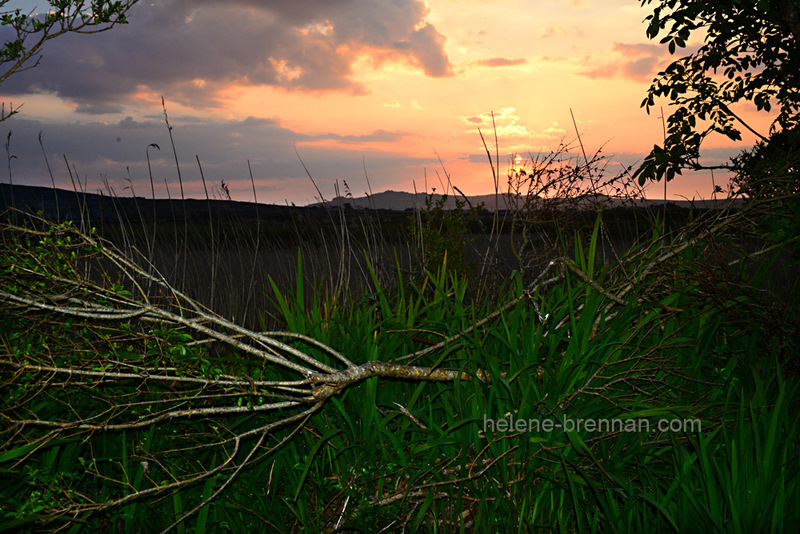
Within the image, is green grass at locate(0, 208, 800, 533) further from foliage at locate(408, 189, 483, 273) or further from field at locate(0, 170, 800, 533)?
foliage at locate(408, 189, 483, 273)

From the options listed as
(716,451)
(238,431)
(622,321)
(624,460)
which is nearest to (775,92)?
(622,321)

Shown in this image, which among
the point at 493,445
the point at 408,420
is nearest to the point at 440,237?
the point at 408,420

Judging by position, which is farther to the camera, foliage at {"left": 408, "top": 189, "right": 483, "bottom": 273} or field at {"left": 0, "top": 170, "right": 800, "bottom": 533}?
foliage at {"left": 408, "top": 189, "right": 483, "bottom": 273}

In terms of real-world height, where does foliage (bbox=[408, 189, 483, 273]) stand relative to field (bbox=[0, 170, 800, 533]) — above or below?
above

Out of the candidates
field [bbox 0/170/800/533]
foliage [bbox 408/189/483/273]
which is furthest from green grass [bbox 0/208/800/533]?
foliage [bbox 408/189/483/273]

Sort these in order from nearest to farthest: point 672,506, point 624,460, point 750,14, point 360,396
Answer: point 672,506
point 624,460
point 360,396
point 750,14

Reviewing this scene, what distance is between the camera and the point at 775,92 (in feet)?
19.7

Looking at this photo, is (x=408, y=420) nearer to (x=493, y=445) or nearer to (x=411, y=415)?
(x=411, y=415)

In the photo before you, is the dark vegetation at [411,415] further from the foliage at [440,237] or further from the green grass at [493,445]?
the foliage at [440,237]

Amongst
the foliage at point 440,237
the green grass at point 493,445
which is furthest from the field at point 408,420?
the foliage at point 440,237

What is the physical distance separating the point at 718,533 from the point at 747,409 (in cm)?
97

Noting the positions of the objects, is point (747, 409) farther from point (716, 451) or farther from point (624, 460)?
point (624, 460)

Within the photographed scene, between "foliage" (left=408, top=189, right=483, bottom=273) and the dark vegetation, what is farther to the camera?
"foliage" (left=408, top=189, right=483, bottom=273)

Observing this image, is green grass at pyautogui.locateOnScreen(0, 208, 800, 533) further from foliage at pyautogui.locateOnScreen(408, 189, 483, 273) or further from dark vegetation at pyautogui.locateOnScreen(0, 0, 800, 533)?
foliage at pyautogui.locateOnScreen(408, 189, 483, 273)
